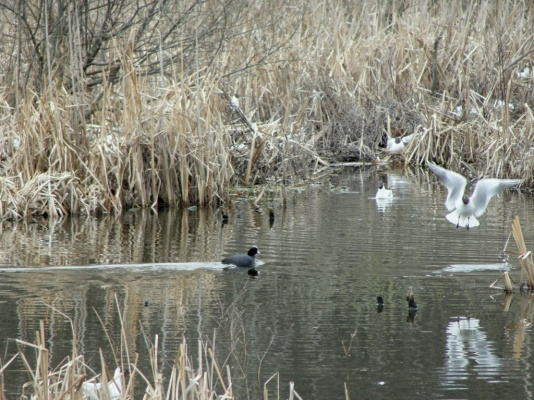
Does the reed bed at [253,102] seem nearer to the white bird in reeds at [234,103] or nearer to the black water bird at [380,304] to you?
the white bird in reeds at [234,103]

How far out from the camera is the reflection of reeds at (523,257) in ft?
23.4

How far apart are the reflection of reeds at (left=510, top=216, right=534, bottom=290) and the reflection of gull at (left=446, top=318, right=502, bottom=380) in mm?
888

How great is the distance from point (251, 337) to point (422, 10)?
13.5m

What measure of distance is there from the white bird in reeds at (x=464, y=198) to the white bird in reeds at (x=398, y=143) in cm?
683

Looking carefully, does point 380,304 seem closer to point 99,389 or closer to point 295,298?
point 295,298

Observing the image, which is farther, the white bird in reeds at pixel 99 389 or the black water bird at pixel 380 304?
the black water bird at pixel 380 304

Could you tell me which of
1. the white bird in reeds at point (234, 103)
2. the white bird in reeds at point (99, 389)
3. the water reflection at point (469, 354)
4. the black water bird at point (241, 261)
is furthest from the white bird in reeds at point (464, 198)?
the white bird in reeds at point (99, 389)

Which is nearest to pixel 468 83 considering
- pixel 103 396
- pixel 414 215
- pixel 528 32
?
pixel 528 32

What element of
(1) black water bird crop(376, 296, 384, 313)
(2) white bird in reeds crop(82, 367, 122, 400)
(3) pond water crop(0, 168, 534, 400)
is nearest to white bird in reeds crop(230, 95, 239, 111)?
(3) pond water crop(0, 168, 534, 400)

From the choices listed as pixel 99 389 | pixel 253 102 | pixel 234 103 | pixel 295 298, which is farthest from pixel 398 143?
pixel 99 389

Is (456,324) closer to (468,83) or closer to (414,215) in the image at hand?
(414,215)

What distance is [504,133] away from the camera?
45.0 feet

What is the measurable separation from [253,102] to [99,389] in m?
12.4

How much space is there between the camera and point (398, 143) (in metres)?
16.2
